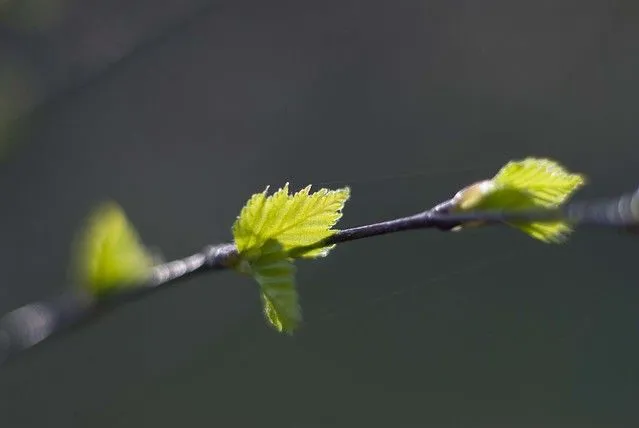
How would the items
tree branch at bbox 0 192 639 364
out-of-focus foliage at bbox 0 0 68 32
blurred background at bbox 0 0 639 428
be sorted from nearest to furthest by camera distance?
tree branch at bbox 0 192 639 364, out-of-focus foliage at bbox 0 0 68 32, blurred background at bbox 0 0 639 428

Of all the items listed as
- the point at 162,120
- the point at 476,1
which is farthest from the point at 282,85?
the point at 476,1

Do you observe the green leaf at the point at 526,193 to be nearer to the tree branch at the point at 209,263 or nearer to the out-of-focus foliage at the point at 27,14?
the tree branch at the point at 209,263

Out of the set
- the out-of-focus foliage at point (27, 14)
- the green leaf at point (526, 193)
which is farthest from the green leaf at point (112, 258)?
the out-of-focus foliage at point (27, 14)

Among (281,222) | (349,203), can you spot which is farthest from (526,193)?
(349,203)

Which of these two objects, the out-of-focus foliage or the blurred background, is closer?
the out-of-focus foliage

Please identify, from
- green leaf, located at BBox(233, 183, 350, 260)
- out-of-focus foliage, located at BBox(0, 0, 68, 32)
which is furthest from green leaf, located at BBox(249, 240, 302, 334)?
out-of-focus foliage, located at BBox(0, 0, 68, 32)

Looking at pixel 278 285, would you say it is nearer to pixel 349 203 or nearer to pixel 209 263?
pixel 209 263

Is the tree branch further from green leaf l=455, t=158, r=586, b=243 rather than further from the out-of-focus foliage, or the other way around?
the out-of-focus foliage
